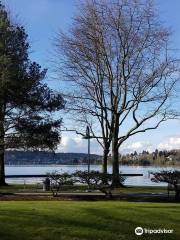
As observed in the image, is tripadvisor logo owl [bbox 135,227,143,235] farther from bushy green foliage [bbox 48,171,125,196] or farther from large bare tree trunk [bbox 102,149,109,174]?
large bare tree trunk [bbox 102,149,109,174]

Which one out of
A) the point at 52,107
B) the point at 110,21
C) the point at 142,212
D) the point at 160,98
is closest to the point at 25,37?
the point at 52,107

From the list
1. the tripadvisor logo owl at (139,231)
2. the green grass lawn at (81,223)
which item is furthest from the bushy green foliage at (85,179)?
the tripadvisor logo owl at (139,231)

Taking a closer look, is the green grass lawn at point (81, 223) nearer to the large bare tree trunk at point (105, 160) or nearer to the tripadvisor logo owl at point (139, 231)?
the tripadvisor logo owl at point (139, 231)

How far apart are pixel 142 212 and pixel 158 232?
2.66 meters

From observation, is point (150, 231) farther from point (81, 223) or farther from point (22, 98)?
point (22, 98)

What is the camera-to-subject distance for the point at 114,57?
136 ft

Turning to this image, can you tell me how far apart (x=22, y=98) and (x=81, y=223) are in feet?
61.0

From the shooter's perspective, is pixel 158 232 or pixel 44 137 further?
pixel 44 137

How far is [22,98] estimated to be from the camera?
100.0ft

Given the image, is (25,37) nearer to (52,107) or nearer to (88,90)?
(52,107)

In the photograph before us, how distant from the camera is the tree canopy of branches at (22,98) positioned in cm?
2955

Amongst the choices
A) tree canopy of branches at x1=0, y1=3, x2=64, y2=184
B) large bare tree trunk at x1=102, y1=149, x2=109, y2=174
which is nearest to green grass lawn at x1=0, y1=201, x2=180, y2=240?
tree canopy of branches at x1=0, y1=3, x2=64, y2=184

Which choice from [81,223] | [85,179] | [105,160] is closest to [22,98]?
[85,179]

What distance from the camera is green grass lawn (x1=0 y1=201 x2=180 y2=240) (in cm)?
1152
